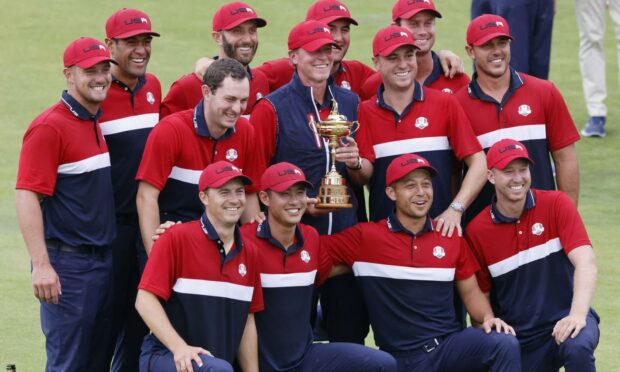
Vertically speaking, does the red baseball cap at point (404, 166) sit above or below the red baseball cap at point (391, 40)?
below

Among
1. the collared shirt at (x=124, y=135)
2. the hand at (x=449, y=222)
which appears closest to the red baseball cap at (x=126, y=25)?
the collared shirt at (x=124, y=135)

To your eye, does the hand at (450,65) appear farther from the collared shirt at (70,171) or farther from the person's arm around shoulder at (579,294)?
the collared shirt at (70,171)

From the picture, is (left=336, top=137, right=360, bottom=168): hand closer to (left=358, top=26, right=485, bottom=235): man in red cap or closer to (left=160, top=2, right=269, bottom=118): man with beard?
(left=358, top=26, right=485, bottom=235): man in red cap

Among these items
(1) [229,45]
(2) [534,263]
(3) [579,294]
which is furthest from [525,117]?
(1) [229,45]

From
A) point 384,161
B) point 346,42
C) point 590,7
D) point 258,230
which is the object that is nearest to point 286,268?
point 258,230

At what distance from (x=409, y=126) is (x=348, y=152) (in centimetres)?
63

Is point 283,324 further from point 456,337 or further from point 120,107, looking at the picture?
point 120,107

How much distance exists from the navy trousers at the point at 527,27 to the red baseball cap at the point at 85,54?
4687 mm

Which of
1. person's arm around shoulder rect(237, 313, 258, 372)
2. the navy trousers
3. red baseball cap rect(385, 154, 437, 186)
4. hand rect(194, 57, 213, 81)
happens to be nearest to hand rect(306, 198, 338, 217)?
red baseball cap rect(385, 154, 437, 186)

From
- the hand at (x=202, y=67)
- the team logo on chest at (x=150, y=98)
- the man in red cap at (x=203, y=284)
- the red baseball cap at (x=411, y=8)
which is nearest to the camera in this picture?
the man in red cap at (x=203, y=284)

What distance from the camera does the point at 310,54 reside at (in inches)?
365

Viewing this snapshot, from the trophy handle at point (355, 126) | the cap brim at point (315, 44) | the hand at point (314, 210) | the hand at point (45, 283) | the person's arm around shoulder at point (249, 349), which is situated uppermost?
the cap brim at point (315, 44)

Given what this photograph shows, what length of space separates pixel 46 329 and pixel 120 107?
4.94ft

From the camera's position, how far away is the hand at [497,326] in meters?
8.99
